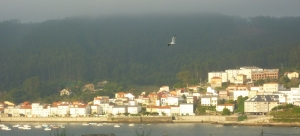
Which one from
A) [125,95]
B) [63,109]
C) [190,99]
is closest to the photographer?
[190,99]

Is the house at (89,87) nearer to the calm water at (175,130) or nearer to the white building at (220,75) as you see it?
the white building at (220,75)

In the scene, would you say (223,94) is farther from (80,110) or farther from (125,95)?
(80,110)

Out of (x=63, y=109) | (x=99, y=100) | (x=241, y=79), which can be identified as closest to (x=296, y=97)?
(x=241, y=79)

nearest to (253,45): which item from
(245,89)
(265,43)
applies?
(265,43)

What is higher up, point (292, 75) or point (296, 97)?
point (292, 75)

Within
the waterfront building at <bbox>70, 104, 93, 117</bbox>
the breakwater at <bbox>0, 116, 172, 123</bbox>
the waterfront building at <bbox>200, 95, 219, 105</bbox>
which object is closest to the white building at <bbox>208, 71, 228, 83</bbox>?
the waterfront building at <bbox>200, 95, 219, 105</bbox>

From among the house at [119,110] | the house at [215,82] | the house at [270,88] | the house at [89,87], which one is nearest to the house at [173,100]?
the house at [119,110]
